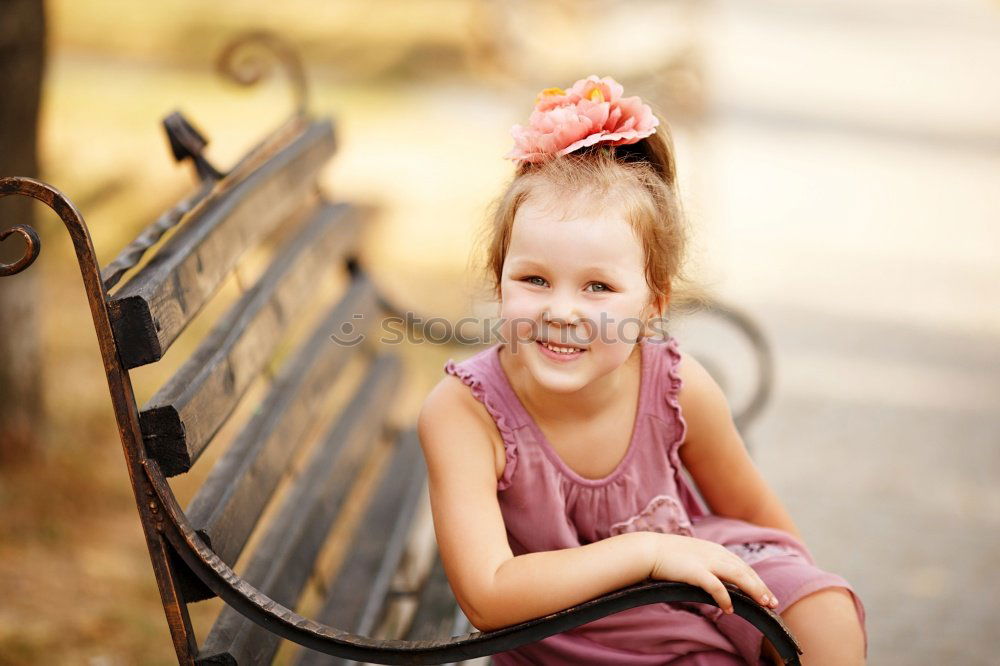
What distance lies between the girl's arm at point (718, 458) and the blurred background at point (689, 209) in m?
0.26

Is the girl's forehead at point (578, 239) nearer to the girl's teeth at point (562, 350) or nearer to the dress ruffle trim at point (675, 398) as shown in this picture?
the girl's teeth at point (562, 350)

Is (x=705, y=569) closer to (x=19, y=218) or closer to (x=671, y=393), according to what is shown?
(x=671, y=393)

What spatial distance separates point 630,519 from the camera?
1963 millimetres

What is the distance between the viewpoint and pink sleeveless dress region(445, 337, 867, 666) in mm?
1910

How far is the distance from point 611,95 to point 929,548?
96.5 inches

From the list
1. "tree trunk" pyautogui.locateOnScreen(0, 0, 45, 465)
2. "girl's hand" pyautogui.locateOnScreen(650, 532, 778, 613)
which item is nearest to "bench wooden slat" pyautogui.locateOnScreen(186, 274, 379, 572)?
"girl's hand" pyautogui.locateOnScreen(650, 532, 778, 613)

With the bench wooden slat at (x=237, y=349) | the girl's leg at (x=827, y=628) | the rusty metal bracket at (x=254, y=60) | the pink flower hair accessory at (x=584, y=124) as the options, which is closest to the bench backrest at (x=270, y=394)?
the bench wooden slat at (x=237, y=349)

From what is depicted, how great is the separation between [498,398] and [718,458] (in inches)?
18.4

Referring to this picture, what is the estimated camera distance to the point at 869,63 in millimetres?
10414

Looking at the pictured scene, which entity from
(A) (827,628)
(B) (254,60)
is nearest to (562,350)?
(A) (827,628)

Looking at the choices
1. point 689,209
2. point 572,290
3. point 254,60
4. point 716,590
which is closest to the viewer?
point 716,590

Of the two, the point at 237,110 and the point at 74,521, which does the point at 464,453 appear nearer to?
the point at 74,521

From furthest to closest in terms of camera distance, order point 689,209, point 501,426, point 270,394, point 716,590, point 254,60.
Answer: point 254,60
point 270,394
point 689,209
point 501,426
point 716,590

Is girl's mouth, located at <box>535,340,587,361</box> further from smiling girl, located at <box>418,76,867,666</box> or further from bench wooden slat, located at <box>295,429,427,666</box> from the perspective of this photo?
bench wooden slat, located at <box>295,429,427,666</box>
